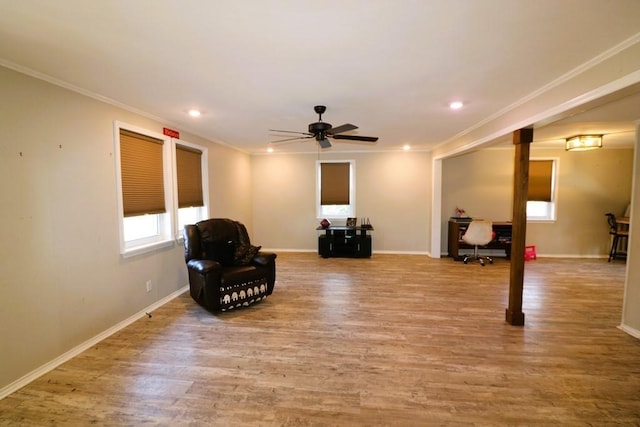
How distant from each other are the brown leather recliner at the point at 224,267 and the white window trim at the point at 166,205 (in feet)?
1.42

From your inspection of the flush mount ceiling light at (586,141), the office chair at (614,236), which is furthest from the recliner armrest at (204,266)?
the office chair at (614,236)

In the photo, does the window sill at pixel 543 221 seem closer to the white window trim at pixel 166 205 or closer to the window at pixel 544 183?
the window at pixel 544 183

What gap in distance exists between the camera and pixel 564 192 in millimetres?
6129

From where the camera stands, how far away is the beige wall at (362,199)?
6.45 metres

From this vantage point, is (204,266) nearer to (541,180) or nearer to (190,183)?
(190,183)

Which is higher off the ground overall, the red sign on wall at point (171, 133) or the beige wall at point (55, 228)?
the red sign on wall at point (171, 133)

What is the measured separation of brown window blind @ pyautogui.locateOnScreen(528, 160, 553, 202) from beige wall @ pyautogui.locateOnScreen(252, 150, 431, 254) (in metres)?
2.25

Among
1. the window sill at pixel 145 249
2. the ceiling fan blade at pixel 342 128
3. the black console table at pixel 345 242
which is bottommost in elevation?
the black console table at pixel 345 242

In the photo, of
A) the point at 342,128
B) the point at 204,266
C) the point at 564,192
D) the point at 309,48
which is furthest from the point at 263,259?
the point at 564,192

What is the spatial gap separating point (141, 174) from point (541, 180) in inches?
304

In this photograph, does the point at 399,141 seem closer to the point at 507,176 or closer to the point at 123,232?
the point at 507,176

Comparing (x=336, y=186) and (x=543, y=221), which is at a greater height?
(x=336, y=186)

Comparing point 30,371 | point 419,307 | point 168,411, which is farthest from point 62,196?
point 419,307

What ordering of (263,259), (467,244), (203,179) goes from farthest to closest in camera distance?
(467,244), (203,179), (263,259)
